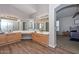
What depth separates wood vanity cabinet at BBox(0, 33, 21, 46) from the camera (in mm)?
2684

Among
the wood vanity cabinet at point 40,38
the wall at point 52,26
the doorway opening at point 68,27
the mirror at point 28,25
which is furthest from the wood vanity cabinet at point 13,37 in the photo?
the doorway opening at point 68,27

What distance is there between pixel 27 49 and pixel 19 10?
997 millimetres

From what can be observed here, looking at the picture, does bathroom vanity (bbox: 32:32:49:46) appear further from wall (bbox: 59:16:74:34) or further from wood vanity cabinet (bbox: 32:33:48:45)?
wall (bbox: 59:16:74:34)

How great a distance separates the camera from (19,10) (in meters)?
2.73

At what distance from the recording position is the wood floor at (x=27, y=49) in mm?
2691

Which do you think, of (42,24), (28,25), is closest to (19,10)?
(28,25)

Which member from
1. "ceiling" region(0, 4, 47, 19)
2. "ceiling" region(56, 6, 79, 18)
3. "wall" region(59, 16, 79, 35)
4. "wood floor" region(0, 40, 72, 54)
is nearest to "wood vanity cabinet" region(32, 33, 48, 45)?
"wood floor" region(0, 40, 72, 54)

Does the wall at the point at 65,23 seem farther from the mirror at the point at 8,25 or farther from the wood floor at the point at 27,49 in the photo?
the mirror at the point at 8,25
